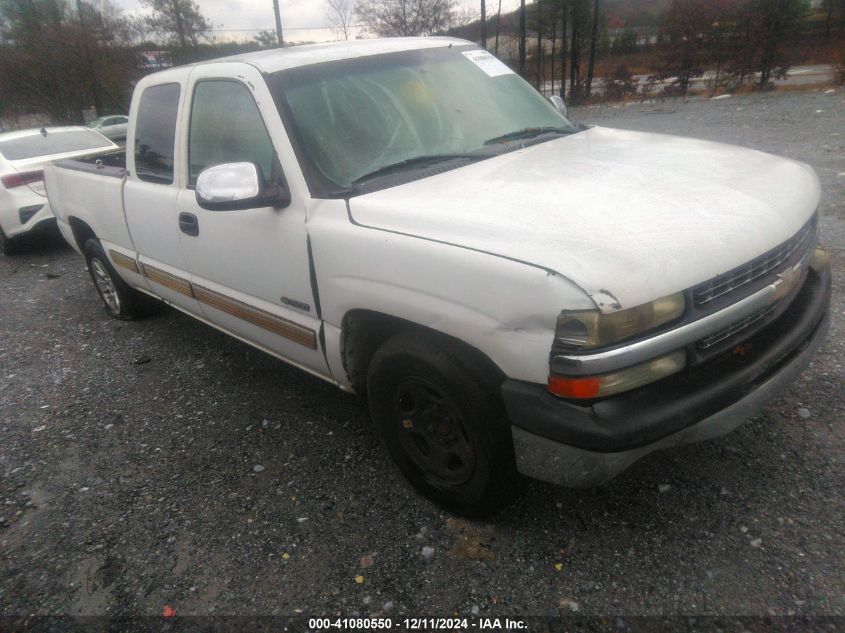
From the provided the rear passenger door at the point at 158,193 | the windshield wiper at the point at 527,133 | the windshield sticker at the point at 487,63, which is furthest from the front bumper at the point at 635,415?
the rear passenger door at the point at 158,193

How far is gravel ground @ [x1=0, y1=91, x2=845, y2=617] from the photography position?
2152mm

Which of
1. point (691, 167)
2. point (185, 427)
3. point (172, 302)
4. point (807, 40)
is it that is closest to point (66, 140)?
point (172, 302)

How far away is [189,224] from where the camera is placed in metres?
3.24

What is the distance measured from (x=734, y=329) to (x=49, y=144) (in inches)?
331

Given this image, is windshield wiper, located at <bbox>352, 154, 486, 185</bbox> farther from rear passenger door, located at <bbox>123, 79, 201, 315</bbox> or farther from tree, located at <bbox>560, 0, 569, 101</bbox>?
tree, located at <bbox>560, 0, 569, 101</bbox>

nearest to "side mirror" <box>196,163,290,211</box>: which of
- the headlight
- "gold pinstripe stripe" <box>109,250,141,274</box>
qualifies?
the headlight

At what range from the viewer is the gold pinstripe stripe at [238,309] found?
2.81m

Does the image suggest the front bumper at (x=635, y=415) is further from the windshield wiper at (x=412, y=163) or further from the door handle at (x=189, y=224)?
the door handle at (x=189, y=224)

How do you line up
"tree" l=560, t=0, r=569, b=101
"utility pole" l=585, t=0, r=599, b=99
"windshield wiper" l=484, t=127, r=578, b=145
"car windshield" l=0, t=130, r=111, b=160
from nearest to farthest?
"windshield wiper" l=484, t=127, r=578, b=145
"car windshield" l=0, t=130, r=111, b=160
"utility pole" l=585, t=0, r=599, b=99
"tree" l=560, t=0, r=569, b=101

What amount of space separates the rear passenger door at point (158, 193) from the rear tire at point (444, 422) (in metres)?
1.69

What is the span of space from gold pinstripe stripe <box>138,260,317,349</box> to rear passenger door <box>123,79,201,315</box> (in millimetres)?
10

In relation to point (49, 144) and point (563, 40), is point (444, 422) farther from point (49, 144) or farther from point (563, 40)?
point (563, 40)

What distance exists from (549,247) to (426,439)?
99 cm

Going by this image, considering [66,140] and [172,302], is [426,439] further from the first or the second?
[66,140]
